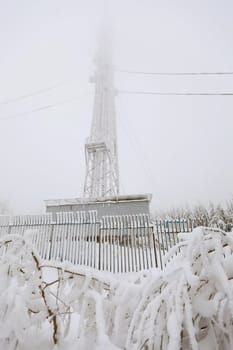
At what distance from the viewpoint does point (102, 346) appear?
1.11 meters

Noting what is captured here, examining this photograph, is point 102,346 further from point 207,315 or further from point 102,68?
point 102,68

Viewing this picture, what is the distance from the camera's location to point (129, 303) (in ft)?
4.29

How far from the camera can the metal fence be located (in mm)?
8039

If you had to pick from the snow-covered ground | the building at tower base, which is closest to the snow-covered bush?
the snow-covered ground

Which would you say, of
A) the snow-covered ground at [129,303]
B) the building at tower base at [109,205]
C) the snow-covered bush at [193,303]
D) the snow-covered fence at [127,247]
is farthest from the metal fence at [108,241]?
the snow-covered bush at [193,303]

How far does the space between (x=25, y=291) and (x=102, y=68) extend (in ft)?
105

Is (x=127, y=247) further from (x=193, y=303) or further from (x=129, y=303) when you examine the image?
(x=193, y=303)

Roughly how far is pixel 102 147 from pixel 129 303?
21.4 metres

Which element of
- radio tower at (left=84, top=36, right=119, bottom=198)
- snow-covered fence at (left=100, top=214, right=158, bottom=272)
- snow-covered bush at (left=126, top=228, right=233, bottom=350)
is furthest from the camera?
radio tower at (left=84, top=36, right=119, bottom=198)

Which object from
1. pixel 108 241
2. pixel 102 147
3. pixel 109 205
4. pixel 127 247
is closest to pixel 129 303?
pixel 127 247

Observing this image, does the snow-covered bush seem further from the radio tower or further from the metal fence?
the radio tower

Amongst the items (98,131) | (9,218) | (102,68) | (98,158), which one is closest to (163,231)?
(9,218)

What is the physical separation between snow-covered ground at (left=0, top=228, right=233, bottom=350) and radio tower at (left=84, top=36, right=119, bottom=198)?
18767mm

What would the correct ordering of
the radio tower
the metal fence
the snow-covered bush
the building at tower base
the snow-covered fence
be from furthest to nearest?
the radio tower < the building at tower base < the metal fence < the snow-covered fence < the snow-covered bush
